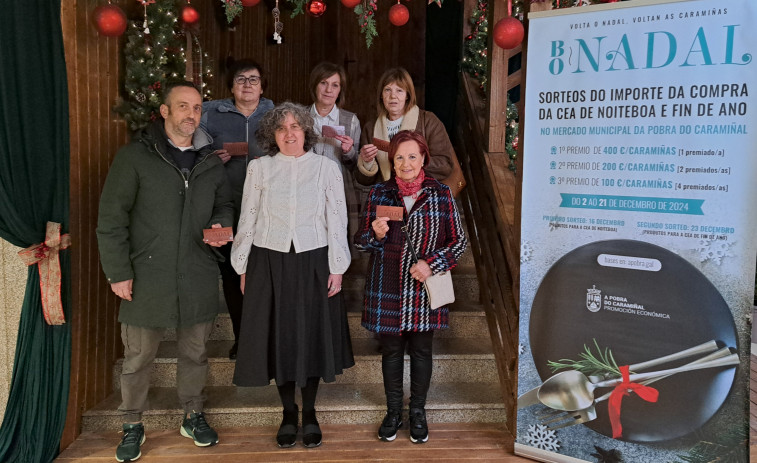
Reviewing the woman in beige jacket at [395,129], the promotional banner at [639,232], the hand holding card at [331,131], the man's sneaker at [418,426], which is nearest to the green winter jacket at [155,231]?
the hand holding card at [331,131]

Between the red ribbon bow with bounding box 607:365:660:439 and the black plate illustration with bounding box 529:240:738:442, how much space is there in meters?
0.02

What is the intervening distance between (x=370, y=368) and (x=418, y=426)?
54cm

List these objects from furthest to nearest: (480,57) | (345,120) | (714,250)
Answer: (480,57)
(345,120)
(714,250)

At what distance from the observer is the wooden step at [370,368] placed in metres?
3.07

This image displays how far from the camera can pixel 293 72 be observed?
21.0 feet

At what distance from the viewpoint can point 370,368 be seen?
310 centimetres

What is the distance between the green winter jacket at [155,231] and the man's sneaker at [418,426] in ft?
3.65

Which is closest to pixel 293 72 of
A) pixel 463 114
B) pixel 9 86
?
pixel 463 114

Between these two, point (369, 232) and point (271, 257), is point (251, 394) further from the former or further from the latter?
point (369, 232)

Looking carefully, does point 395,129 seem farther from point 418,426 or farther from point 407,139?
point 418,426

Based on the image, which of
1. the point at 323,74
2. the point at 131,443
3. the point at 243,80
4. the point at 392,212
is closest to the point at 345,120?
the point at 323,74

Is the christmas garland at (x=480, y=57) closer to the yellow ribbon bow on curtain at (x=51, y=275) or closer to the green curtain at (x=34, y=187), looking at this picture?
the green curtain at (x=34, y=187)

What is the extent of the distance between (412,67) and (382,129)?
3.45 meters

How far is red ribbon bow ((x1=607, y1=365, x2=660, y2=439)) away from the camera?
2.25 meters
